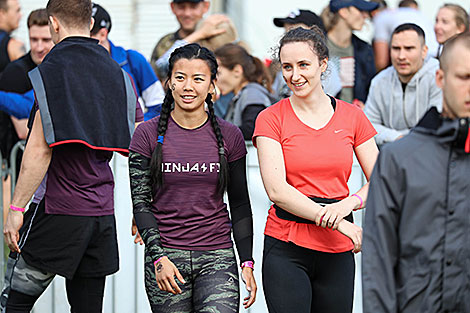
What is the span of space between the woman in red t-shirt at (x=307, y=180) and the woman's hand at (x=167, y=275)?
47cm

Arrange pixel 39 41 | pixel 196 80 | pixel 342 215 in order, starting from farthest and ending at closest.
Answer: pixel 39 41 < pixel 196 80 < pixel 342 215

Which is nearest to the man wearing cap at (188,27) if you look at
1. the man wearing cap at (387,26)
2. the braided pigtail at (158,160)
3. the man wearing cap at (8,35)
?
the man wearing cap at (8,35)

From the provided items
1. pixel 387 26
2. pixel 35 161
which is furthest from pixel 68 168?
pixel 387 26

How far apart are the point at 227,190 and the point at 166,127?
1.52 feet

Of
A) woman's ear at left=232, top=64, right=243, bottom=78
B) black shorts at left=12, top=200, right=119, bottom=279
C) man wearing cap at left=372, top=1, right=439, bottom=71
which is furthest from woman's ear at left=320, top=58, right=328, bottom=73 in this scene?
man wearing cap at left=372, top=1, right=439, bottom=71

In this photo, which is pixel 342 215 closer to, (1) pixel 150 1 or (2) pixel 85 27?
(2) pixel 85 27

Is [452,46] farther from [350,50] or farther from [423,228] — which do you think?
[350,50]

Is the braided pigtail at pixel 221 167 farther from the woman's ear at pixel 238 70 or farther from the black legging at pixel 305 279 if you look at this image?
the woman's ear at pixel 238 70

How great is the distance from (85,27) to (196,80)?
79cm

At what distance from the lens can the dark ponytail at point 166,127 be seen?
3.86 m

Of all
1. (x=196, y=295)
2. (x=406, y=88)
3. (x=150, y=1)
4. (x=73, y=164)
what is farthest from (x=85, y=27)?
(x=150, y=1)

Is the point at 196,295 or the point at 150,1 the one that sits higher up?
the point at 150,1

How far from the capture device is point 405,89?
19.5ft

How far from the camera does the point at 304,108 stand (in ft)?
12.9
